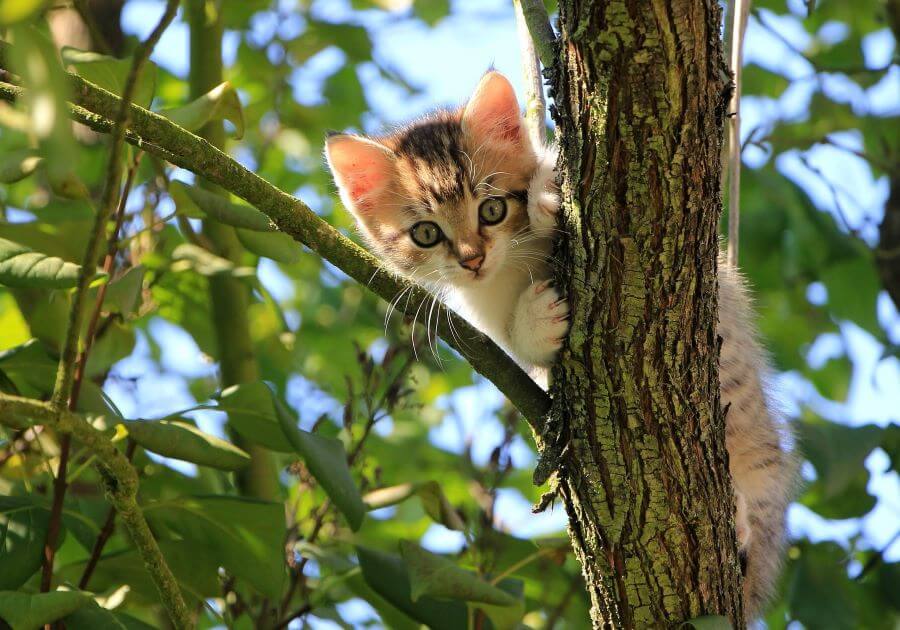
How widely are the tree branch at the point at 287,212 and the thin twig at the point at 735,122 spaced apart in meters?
0.84

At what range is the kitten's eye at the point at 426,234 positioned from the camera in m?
2.92

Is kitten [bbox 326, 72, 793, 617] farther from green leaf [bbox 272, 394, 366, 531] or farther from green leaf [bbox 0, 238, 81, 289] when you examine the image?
green leaf [bbox 0, 238, 81, 289]

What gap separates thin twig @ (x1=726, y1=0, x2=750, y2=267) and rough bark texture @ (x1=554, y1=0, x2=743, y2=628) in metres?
0.66

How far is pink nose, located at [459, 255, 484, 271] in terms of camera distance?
2678 mm

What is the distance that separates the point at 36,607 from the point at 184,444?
417mm

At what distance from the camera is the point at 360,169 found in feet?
10.3

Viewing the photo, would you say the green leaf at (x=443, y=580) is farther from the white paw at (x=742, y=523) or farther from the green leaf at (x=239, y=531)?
the white paw at (x=742, y=523)

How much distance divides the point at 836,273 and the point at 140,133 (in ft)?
8.90

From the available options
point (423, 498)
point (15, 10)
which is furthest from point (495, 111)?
point (15, 10)

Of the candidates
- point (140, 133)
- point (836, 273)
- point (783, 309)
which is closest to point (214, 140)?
point (140, 133)

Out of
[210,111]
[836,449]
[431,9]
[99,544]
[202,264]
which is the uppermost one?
[431,9]

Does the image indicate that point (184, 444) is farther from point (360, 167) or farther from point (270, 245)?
point (360, 167)

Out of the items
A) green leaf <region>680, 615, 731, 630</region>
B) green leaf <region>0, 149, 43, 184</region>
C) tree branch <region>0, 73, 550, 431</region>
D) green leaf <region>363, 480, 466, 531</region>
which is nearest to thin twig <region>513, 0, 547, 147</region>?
tree branch <region>0, 73, 550, 431</region>

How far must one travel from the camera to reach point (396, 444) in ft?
13.5
